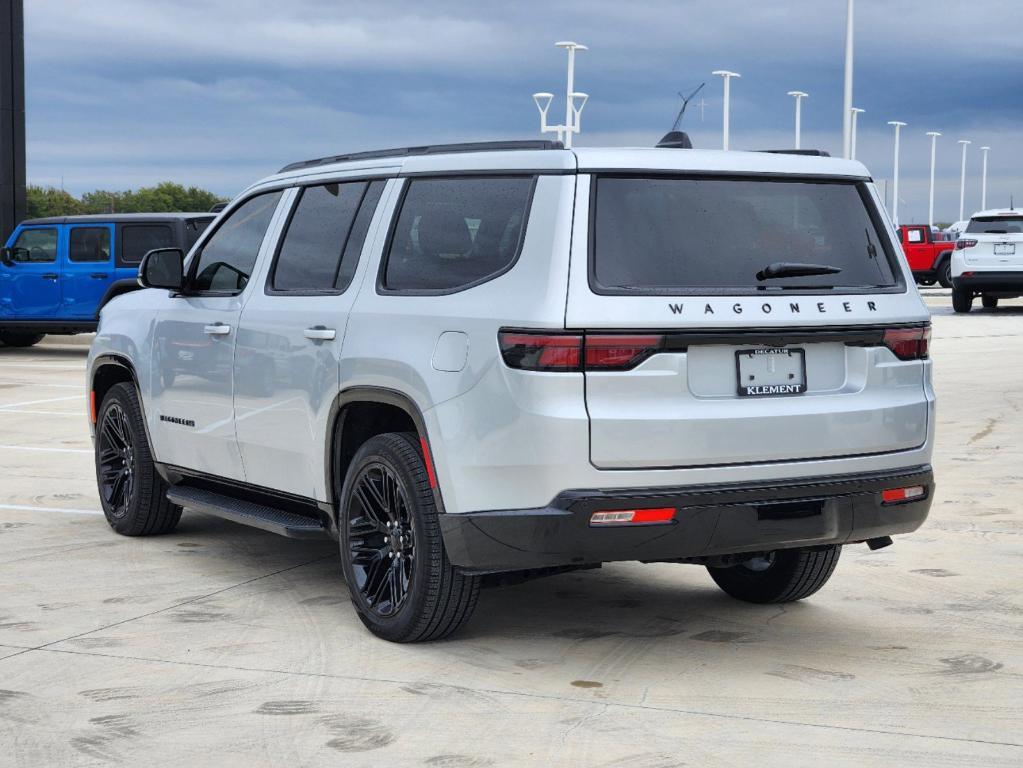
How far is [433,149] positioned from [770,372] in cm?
166

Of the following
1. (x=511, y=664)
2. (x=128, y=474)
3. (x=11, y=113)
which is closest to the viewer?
(x=511, y=664)

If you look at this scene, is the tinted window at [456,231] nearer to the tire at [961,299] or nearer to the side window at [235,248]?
the side window at [235,248]

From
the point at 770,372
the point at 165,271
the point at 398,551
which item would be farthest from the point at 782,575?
the point at 165,271

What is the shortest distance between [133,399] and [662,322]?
3.77 metres

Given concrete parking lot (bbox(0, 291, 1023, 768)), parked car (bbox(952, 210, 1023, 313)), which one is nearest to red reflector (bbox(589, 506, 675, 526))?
concrete parking lot (bbox(0, 291, 1023, 768))

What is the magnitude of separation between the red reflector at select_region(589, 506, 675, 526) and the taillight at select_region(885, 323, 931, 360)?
3.76ft

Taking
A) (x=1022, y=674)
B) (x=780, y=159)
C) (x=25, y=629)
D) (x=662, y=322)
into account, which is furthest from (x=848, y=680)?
(x=25, y=629)

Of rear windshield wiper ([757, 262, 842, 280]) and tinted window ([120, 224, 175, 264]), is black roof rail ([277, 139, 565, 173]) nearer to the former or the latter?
rear windshield wiper ([757, 262, 842, 280])

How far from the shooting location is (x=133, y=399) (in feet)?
25.5

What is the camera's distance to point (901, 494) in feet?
18.0

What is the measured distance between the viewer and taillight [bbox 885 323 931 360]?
5469mm

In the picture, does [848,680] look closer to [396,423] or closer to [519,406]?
[519,406]

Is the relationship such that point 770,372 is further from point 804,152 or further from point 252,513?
point 252,513

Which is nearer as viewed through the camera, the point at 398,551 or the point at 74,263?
the point at 398,551
